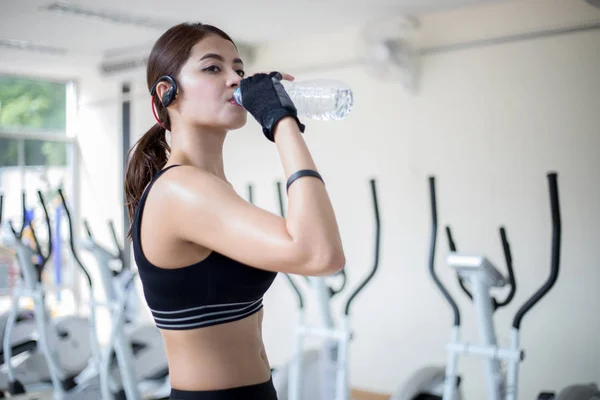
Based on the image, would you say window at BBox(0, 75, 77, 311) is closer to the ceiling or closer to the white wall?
the ceiling

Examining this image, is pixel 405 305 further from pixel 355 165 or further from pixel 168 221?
pixel 168 221

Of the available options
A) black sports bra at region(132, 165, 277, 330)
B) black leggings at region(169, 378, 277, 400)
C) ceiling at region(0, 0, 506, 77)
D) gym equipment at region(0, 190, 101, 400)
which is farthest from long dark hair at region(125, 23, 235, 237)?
ceiling at region(0, 0, 506, 77)

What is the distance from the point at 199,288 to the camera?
113 centimetres

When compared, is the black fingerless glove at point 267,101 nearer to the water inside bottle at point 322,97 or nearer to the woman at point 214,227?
the woman at point 214,227

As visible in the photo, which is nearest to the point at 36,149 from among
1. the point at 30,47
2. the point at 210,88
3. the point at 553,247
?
the point at 30,47

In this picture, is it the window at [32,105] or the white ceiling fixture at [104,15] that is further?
the window at [32,105]

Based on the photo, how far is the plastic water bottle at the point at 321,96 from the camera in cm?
128

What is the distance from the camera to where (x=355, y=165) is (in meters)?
4.82

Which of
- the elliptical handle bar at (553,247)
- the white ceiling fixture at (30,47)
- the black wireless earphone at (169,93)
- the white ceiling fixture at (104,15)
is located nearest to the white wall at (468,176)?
the white ceiling fixture at (104,15)

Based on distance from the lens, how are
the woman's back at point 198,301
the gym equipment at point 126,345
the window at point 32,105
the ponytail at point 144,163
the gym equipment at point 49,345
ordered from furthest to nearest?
the window at point 32,105 → the gym equipment at point 49,345 → the gym equipment at point 126,345 → the ponytail at point 144,163 → the woman's back at point 198,301

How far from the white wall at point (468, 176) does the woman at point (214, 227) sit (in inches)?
119

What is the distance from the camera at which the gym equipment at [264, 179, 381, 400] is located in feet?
10.3

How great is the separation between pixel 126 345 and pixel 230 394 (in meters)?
2.67

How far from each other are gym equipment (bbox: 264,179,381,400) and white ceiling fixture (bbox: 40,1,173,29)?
2024mm
